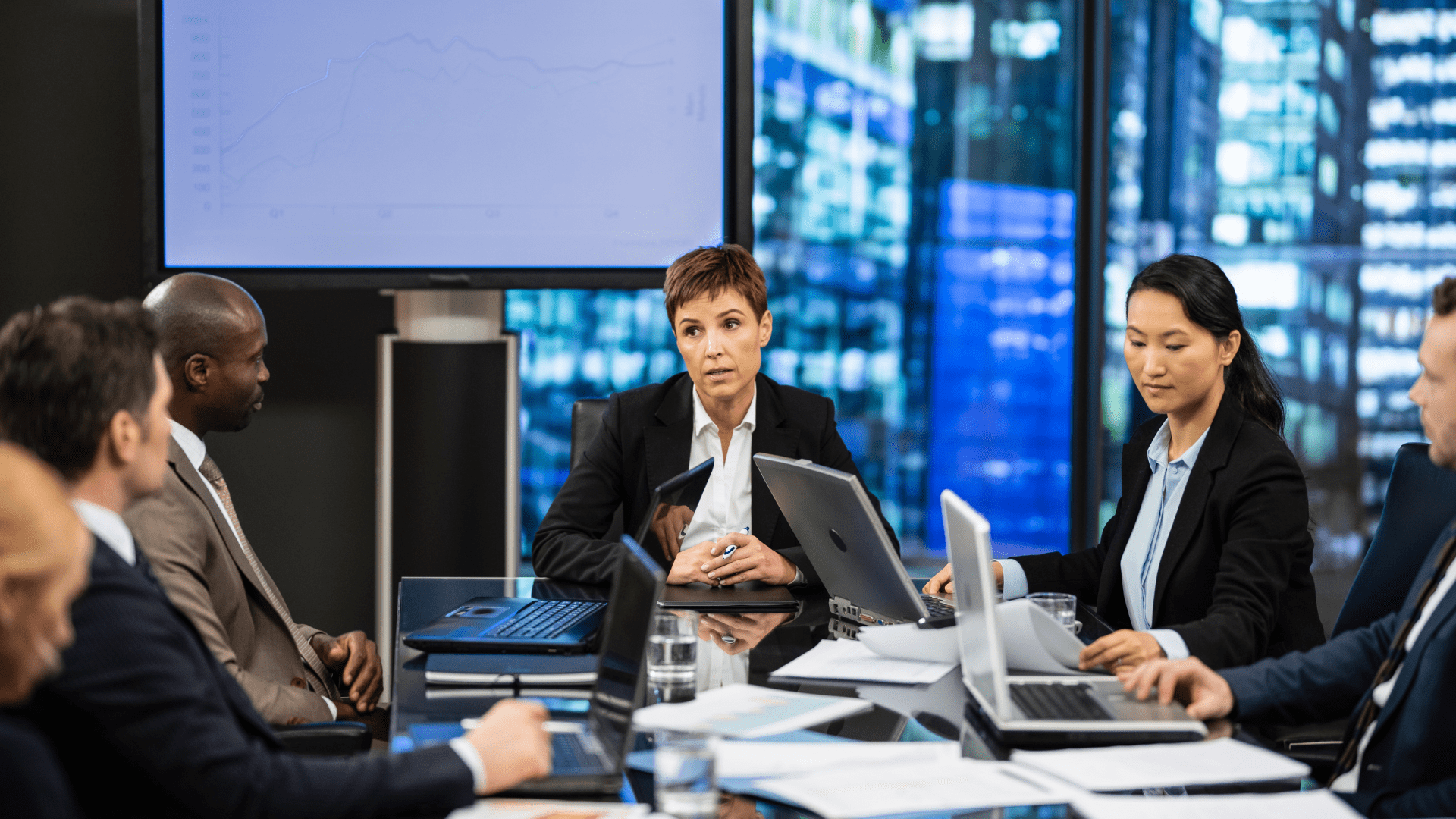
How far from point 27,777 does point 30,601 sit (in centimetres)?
13

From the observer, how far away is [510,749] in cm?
128

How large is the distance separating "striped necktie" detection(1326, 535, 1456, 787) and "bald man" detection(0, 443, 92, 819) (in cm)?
148

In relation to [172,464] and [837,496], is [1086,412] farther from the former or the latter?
[172,464]

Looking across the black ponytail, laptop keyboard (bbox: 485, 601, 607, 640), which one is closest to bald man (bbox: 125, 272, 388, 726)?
laptop keyboard (bbox: 485, 601, 607, 640)

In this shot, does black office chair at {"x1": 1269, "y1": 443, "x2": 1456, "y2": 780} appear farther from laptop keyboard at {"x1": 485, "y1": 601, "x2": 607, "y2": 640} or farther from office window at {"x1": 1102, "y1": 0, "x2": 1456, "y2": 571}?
office window at {"x1": 1102, "y1": 0, "x2": 1456, "y2": 571}

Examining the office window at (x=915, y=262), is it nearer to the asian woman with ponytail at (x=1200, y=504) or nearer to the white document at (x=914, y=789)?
the asian woman with ponytail at (x=1200, y=504)

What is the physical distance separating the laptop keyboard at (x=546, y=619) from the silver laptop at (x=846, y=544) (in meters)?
0.38

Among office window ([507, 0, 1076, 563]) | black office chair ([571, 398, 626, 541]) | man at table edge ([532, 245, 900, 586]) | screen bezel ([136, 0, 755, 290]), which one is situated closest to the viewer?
man at table edge ([532, 245, 900, 586])

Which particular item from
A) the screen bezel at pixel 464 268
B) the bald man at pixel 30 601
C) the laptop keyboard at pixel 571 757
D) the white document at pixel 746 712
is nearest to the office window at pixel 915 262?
the screen bezel at pixel 464 268

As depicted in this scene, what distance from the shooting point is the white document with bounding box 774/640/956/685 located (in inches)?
69.1

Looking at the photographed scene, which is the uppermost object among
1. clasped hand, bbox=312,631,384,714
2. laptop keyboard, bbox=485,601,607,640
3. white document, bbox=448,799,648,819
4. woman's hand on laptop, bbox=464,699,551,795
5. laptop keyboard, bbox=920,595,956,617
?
woman's hand on laptop, bbox=464,699,551,795

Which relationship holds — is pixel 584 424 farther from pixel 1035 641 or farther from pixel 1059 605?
pixel 1035 641

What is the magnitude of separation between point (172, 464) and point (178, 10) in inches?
72.3

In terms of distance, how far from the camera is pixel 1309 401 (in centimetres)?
464
